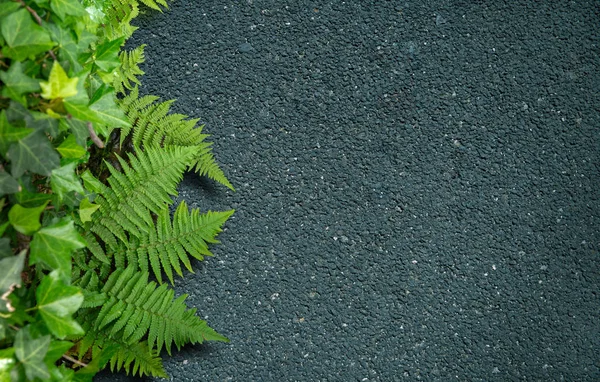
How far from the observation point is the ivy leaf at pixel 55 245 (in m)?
1.39

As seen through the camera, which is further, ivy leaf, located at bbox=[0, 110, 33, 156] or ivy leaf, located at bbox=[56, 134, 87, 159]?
ivy leaf, located at bbox=[56, 134, 87, 159]

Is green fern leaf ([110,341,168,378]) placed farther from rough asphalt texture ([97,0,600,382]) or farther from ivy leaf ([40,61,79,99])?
ivy leaf ([40,61,79,99])

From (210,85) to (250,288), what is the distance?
100cm

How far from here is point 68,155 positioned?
4.90 feet

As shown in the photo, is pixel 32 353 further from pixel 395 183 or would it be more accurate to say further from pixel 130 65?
pixel 395 183

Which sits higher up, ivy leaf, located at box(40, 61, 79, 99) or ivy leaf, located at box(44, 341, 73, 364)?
ivy leaf, located at box(40, 61, 79, 99)

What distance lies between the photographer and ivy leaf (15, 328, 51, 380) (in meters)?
1.35

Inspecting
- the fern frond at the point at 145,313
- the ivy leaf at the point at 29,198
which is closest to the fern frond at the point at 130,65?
the fern frond at the point at 145,313

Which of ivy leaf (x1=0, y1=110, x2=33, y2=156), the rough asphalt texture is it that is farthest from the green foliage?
the rough asphalt texture

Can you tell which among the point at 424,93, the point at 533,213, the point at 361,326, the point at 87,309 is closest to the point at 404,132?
the point at 424,93

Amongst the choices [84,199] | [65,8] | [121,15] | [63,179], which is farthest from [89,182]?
[121,15]

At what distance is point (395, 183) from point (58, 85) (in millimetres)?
1851

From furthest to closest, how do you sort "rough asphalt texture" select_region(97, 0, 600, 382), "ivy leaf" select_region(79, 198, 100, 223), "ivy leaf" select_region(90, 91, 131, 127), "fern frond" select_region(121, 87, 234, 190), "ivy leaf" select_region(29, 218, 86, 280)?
"rough asphalt texture" select_region(97, 0, 600, 382) < "fern frond" select_region(121, 87, 234, 190) < "ivy leaf" select_region(79, 198, 100, 223) < "ivy leaf" select_region(90, 91, 131, 127) < "ivy leaf" select_region(29, 218, 86, 280)

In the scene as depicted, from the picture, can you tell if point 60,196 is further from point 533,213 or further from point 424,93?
point 533,213
